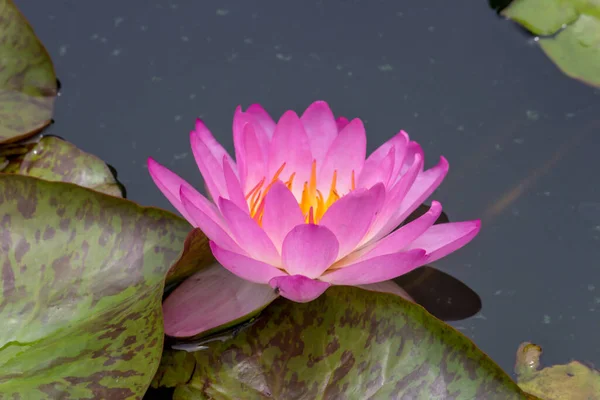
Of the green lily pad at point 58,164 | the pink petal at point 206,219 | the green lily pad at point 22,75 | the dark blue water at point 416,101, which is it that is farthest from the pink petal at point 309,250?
the green lily pad at point 22,75

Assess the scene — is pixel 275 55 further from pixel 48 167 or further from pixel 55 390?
pixel 55 390

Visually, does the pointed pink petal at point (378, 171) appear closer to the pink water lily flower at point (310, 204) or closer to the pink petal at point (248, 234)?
the pink water lily flower at point (310, 204)

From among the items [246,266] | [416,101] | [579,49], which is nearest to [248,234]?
[246,266]

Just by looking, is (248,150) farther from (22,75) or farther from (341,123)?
(22,75)

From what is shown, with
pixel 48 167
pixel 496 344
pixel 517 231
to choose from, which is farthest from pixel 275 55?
pixel 496 344

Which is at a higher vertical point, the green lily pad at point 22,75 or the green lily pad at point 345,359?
the green lily pad at point 22,75

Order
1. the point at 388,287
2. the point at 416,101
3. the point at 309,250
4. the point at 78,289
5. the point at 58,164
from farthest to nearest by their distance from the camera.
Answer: the point at 416,101 < the point at 58,164 < the point at 388,287 < the point at 78,289 < the point at 309,250

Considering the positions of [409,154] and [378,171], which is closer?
[378,171]
